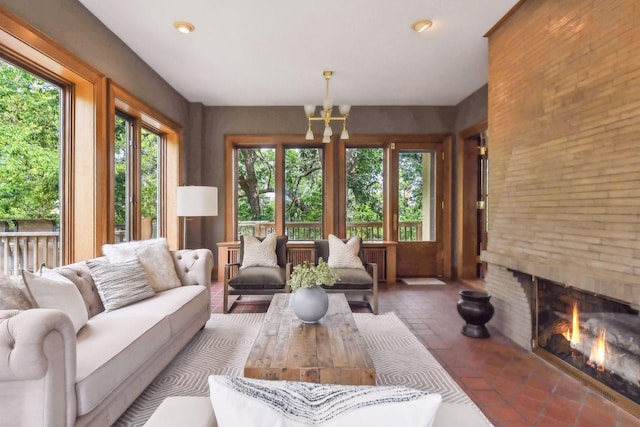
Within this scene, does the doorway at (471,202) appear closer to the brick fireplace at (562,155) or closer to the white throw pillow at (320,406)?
the brick fireplace at (562,155)

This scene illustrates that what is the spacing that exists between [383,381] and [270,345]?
2.85ft

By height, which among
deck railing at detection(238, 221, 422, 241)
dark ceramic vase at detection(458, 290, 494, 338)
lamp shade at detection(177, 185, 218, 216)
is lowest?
dark ceramic vase at detection(458, 290, 494, 338)

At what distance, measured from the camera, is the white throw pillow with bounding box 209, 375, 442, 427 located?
604 mm

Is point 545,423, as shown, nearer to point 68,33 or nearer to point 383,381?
point 383,381

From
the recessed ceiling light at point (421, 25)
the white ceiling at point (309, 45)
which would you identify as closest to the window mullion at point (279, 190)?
the white ceiling at point (309, 45)

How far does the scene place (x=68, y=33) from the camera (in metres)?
2.59

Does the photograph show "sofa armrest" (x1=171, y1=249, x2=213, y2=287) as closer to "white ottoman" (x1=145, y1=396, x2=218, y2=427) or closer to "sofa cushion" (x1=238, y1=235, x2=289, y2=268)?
"sofa cushion" (x1=238, y1=235, x2=289, y2=268)

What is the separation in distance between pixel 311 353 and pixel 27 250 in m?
2.49

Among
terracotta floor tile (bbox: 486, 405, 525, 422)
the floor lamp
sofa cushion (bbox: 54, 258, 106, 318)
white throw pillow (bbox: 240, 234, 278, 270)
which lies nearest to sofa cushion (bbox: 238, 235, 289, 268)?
white throw pillow (bbox: 240, 234, 278, 270)

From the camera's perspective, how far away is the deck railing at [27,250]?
8.05 ft

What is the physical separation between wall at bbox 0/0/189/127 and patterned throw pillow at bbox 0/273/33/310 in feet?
5.83

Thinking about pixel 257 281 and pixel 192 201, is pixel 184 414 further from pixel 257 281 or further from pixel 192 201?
pixel 192 201

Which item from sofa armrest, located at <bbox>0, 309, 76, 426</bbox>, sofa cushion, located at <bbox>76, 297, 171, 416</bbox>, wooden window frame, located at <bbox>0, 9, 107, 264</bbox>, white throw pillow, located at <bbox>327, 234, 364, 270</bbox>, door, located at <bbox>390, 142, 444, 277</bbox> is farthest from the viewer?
door, located at <bbox>390, 142, 444, 277</bbox>

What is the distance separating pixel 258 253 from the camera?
13.5 feet
